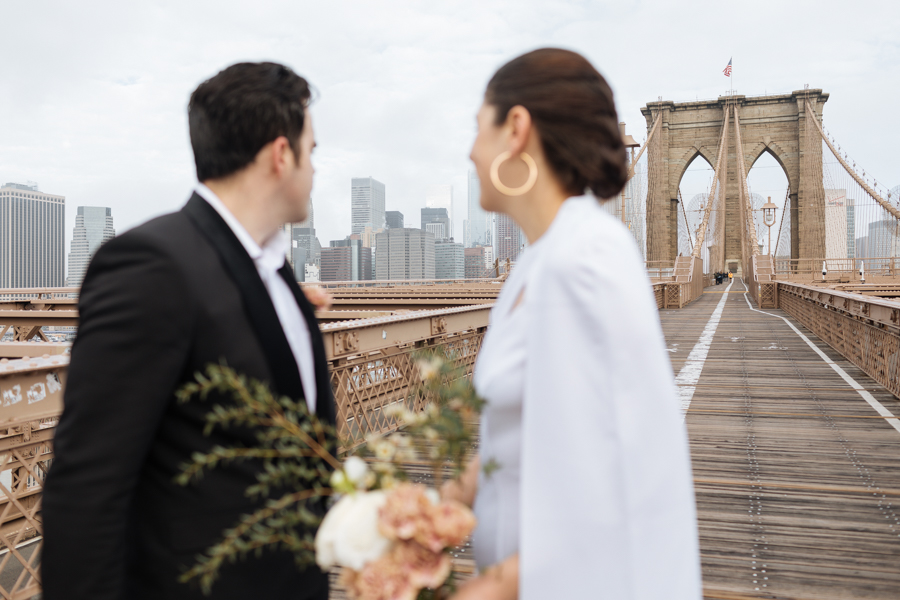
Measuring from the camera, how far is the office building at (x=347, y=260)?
87.8 m

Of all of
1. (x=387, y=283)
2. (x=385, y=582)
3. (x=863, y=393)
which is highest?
(x=387, y=283)

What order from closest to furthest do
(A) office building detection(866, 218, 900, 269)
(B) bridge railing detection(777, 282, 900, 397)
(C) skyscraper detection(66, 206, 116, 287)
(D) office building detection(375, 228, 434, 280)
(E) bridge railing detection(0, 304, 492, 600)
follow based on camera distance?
(E) bridge railing detection(0, 304, 492, 600)
(B) bridge railing detection(777, 282, 900, 397)
(A) office building detection(866, 218, 900, 269)
(C) skyscraper detection(66, 206, 116, 287)
(D) office building detection(375, 228, 434, 280)

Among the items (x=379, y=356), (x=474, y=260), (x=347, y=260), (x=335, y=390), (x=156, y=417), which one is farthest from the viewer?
(x=347, y=260)

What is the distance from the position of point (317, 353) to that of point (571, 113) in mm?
795

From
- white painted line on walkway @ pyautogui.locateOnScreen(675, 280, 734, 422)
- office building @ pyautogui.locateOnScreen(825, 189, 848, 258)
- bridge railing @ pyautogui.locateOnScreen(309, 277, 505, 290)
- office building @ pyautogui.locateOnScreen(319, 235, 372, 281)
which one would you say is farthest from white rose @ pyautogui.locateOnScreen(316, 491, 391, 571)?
office building @ pyautogui.locateOnScreen(319, 235, 372, 281)

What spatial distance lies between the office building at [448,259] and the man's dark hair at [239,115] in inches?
4119

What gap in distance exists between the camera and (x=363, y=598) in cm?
93

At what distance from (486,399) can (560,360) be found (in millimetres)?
165

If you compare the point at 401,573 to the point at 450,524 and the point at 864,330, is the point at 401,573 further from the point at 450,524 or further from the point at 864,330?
the point at 864,330

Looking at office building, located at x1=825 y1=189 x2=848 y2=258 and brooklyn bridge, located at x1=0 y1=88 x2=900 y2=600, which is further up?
office building, located at x1=825 y1=189 x2=848 y2=258

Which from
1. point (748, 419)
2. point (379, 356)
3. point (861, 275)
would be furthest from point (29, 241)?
Answer: point (748, 419)

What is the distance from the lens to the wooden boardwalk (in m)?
2.98

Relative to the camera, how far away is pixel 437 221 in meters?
146

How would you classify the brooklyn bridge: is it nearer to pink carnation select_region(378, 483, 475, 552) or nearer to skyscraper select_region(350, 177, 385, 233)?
pink carnation select_region(378, 483, 475, 552)
